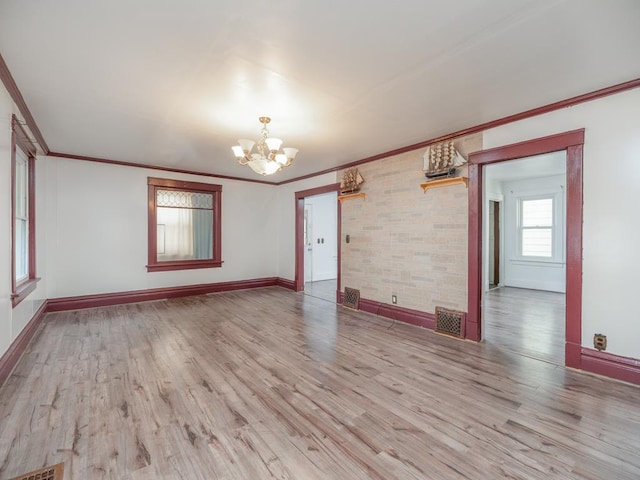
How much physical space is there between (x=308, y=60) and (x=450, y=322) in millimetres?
3336

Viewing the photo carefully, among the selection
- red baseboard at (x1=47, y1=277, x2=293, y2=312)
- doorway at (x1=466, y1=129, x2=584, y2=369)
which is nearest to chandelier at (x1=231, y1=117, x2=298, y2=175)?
doorway at (x1=466, y1=129, x2=584, y2=369)

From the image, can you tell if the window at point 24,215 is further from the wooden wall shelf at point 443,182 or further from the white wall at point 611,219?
the white wall at point 611,219

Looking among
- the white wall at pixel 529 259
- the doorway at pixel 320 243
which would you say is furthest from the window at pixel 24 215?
the white wall at pixel 529 259

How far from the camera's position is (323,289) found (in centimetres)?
703

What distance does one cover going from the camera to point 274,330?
399cm

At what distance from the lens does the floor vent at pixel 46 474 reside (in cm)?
155

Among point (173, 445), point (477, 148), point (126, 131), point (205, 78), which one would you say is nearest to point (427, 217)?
point (477, 148)

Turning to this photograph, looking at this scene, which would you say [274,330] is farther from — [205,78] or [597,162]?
[597,162]

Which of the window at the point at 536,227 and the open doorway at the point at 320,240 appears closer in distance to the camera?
the window at the point at 536,227

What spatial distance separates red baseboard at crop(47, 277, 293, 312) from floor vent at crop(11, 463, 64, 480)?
4.22m

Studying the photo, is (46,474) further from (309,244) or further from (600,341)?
(309,244)

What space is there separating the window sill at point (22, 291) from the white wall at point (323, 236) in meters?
5.56

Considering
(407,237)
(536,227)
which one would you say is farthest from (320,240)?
(536,227)

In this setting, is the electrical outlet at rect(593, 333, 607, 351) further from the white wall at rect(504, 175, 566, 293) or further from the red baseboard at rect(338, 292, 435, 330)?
the white wall at rect(504, 175, 566, 293)
